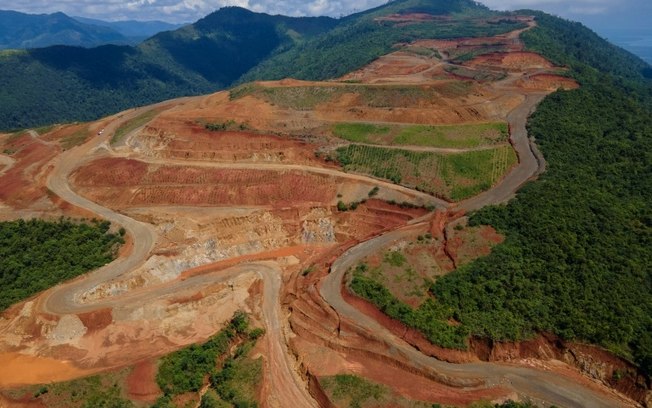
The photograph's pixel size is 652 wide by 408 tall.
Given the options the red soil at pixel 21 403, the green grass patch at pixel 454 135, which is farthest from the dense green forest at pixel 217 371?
the green grass patch at pixel 454 135

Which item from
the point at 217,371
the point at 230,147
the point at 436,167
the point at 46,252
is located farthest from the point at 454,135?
the point at 46,252

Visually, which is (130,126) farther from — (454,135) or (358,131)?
(454,135)

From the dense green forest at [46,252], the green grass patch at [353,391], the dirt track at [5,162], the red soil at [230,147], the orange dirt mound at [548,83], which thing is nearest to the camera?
the green grass patch at [353,391]

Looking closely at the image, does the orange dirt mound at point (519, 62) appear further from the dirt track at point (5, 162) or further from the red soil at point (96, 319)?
the dirt track at point (5, 162)

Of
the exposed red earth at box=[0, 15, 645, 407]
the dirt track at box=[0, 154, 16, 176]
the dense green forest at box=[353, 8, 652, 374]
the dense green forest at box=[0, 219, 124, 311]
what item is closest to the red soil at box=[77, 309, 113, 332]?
the exposed red earth at box=[0, 15, 645, 407]

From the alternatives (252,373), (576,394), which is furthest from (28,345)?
(576,394)

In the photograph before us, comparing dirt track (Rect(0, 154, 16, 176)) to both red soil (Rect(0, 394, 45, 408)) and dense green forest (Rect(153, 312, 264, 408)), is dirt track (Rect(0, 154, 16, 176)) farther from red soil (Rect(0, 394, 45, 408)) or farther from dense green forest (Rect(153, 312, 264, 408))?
dense green forest (Rect(153, 312, 264, 408))
